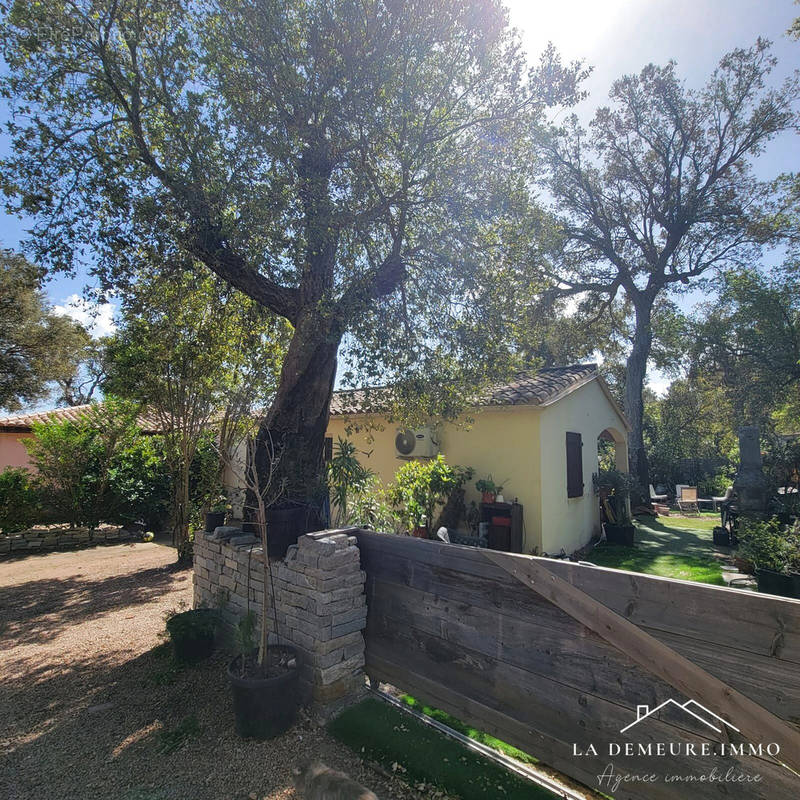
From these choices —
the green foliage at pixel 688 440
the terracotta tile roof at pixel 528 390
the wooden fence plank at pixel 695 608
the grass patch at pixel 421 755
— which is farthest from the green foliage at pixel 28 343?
the green foliage at pixel 688 440

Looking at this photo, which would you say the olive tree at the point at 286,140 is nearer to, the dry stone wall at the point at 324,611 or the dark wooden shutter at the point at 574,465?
the dry stone wall at the point at 324,611

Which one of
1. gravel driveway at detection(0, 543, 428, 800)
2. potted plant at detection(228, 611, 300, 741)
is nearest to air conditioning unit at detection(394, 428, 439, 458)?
gravel driveway at detection(0, 543, 428, 800)

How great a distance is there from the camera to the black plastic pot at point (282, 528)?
13.4 feet

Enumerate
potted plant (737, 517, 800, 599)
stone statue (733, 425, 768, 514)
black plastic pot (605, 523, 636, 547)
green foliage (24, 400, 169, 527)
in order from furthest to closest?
green foliage (24, 400, 169, 527)
black plastic pot (605, 523, 636, 547)
stone statue (733, 425, 768, 514)
potted plant (737, 517, 800, 599)

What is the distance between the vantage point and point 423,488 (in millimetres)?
7445

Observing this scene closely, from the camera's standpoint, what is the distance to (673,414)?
2628 cm

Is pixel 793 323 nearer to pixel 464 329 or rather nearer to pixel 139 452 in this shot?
pixel 464 329

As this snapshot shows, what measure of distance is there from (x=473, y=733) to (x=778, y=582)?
424cm

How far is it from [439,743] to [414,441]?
20.4 feet

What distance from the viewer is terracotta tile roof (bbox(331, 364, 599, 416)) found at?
21.5ft

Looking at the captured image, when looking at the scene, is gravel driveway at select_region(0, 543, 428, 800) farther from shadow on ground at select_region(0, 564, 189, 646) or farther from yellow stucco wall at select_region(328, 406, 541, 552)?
yellow stucco wall at select_region(328, 406, 541, 552)

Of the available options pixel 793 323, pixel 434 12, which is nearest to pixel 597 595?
pixel 434 12

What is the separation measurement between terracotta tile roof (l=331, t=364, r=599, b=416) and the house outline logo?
4536 millimetres

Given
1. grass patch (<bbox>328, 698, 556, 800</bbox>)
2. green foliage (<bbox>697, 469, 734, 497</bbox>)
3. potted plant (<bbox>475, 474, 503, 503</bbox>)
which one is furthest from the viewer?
green foliage (<bbox>697, 469, 734, 497</bbox>)
